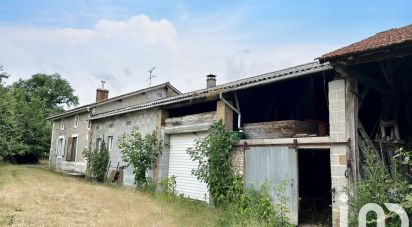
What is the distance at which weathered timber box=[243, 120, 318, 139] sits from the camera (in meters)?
8.76

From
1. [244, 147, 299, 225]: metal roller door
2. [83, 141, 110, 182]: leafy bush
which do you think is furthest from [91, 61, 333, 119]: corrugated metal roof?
[83, 141, 110, 182]: leafy bush

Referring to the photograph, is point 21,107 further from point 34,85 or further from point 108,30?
point 34,85

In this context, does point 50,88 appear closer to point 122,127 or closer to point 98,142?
point 98,142

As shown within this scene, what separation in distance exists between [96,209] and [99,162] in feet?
29.3

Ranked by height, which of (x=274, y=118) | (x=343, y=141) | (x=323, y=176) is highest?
(x=274, y=118)

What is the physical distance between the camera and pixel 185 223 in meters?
7.89

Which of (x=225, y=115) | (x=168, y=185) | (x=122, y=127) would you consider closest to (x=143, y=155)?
(x=168, y=185)

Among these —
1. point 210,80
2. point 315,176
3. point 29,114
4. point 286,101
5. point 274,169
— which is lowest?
point 315,176

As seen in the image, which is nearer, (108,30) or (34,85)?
(108,30)

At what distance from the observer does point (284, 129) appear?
8.86 meters

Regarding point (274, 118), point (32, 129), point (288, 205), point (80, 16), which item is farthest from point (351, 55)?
point (32, 129)

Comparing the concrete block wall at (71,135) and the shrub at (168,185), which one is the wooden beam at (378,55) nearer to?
the shrub at (168,185)

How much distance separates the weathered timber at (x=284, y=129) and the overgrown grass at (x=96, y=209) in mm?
2681

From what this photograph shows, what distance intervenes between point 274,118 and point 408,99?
14.6ft
